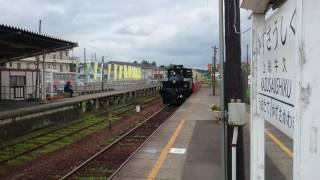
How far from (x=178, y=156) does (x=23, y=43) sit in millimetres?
16121

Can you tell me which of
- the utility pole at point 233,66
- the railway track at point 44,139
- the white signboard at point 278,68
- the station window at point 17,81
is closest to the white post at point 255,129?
the white signboard at point 278,68

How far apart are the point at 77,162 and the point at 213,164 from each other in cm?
414

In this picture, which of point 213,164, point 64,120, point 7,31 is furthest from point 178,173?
point 64,120

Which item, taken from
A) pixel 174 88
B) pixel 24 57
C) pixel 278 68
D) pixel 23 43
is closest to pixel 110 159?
pixel 278 68

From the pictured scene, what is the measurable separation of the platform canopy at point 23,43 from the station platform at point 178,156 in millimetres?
7761

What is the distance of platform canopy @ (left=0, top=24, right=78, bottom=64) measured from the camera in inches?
908

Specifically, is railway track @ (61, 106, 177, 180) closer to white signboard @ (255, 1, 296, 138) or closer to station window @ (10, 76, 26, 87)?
white signboard @ (255, 1, 296, 138)

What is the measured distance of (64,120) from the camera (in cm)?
2861

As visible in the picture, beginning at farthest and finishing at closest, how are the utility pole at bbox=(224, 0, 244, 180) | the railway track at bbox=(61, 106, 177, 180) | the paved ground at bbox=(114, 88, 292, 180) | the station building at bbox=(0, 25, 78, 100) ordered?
1. the station building at bbox=(0, 25, 78, 100)
2. the railway track at bbox=(61, 106, 177, 180)
3. the paved ground at bbox=(114, 88, 292, 180)
4. the utility pole at bbox=(224, 0, 244, 180)

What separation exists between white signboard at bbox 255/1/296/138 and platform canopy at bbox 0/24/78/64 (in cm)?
1732

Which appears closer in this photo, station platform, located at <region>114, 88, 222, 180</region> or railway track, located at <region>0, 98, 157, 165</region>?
station platform, located at <region>114, 88, 222, 180</region>

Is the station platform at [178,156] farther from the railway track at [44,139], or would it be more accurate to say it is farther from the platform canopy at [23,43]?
the platform canopy at [23,43]

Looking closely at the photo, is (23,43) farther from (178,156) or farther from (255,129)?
(255,129)

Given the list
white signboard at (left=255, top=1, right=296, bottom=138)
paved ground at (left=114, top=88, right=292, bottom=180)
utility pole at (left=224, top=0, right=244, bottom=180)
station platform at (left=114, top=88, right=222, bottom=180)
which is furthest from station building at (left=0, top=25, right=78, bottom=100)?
white signboard at (left=255, top=1, right=296, bottom=138)
